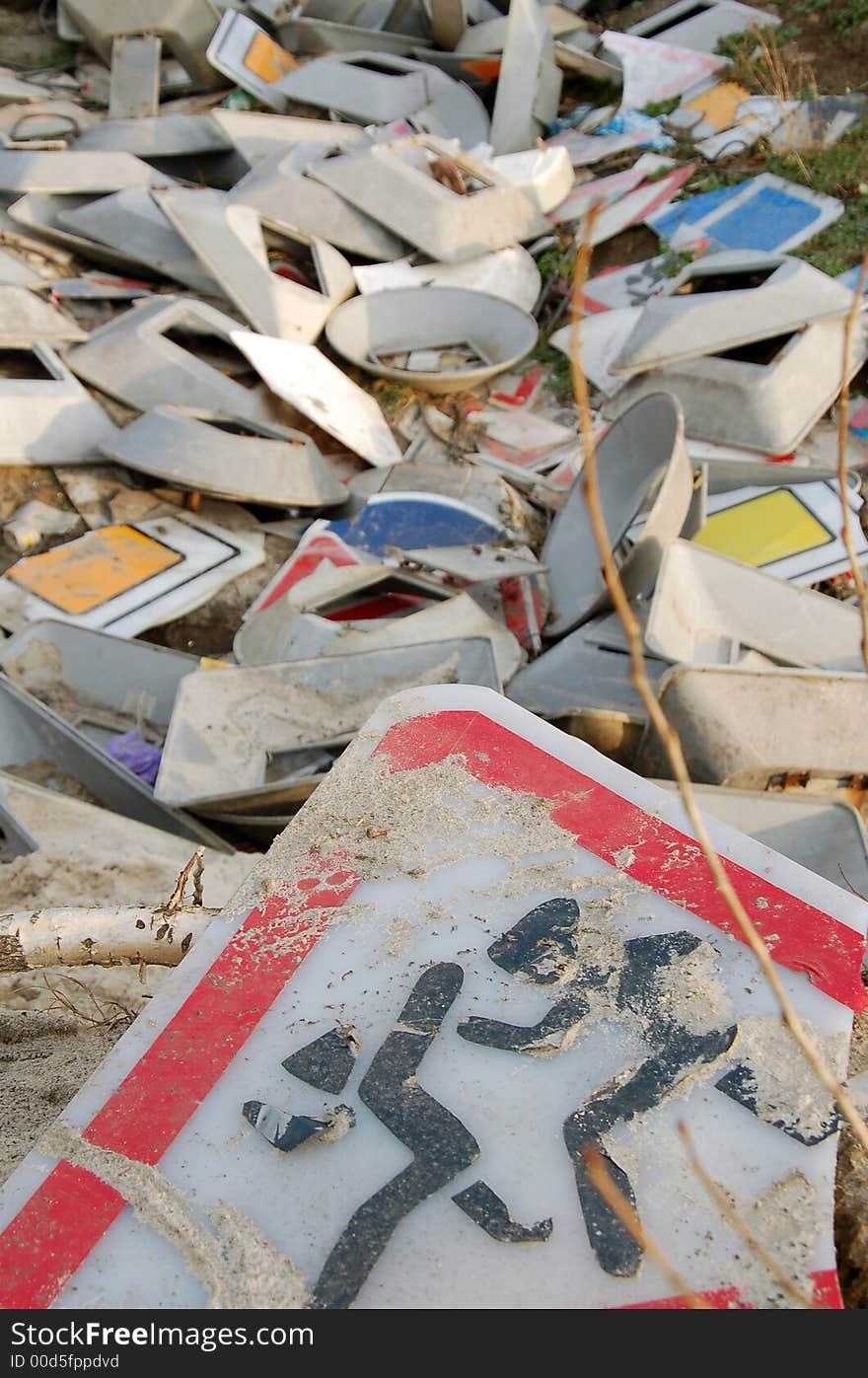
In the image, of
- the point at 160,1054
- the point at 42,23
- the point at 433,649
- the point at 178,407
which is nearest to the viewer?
the point at 160,1054

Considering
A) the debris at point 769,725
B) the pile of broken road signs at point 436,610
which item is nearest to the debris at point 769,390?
the pile of broken road signs at point 436,610

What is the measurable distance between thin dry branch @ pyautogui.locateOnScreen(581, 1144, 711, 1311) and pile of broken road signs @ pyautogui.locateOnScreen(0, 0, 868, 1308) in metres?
0.01

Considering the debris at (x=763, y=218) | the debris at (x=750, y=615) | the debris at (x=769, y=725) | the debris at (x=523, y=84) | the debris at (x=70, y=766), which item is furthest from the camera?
the debris at (x=523, y=84)

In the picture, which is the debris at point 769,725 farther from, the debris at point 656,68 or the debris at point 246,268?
the debris at point 656,68

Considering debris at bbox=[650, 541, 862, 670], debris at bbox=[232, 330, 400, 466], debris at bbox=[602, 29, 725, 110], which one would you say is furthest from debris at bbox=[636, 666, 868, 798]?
debris at bbox=[602, 29, 725, 110]

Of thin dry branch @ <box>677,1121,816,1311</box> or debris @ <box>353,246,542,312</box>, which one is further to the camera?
debris @ <box>353,246,542,312</box>

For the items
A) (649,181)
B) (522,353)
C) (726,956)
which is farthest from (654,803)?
(649,181)

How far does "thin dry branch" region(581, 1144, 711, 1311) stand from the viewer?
1.00 meters

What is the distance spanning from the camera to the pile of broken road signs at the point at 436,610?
1260mm

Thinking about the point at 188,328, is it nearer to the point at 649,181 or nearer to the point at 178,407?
the point at 178,407

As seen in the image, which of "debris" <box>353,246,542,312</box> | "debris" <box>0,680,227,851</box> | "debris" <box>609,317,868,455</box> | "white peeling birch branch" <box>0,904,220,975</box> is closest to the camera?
"white peeling birch branch" <box>0,904,220,975</box>

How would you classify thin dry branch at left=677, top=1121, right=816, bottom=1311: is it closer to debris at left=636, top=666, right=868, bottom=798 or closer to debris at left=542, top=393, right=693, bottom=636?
debris at left=636, top=666, right=868, bottom=798
